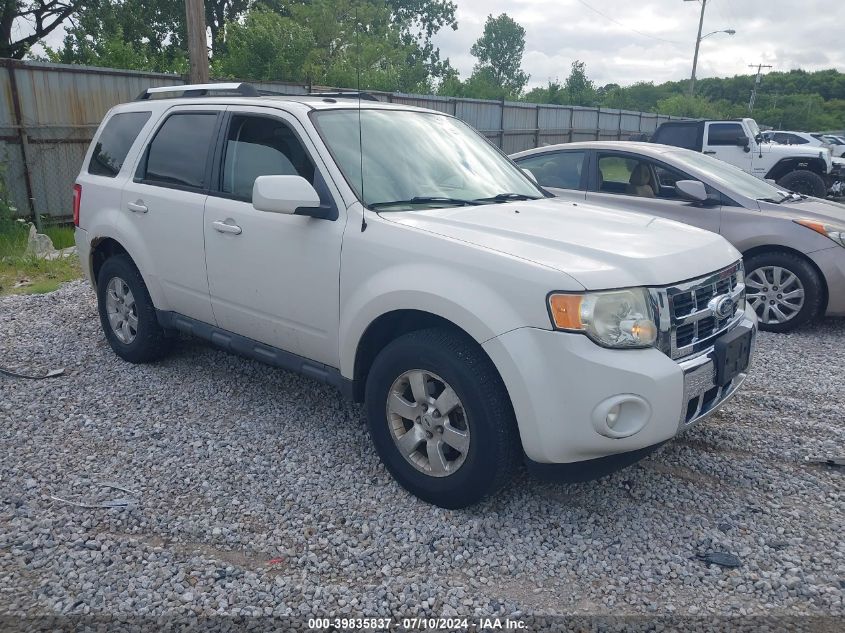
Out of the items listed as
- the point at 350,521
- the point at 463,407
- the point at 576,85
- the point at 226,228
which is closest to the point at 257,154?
the point at 226,228

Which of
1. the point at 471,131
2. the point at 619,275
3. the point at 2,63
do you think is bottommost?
the point at 619,275

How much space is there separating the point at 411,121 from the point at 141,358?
8.53ft

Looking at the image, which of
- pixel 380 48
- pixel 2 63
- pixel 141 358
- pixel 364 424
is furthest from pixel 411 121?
pixel 380 48

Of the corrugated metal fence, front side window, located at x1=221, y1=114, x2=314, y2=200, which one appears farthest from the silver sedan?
the corrugated metal fence

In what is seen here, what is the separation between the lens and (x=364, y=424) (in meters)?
4.34

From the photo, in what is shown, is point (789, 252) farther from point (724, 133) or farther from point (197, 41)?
point (724, 133)

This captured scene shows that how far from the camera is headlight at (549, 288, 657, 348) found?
9.39 ft

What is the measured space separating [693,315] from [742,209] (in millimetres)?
3949

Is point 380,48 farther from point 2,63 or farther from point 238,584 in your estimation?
point 238,584

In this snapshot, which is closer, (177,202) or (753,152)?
(177,202)

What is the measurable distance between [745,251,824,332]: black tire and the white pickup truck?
7.79 metres

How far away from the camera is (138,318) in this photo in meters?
5.05

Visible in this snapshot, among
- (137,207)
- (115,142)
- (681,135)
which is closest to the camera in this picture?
(137,207)

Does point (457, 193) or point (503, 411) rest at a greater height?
point (457, 193)
